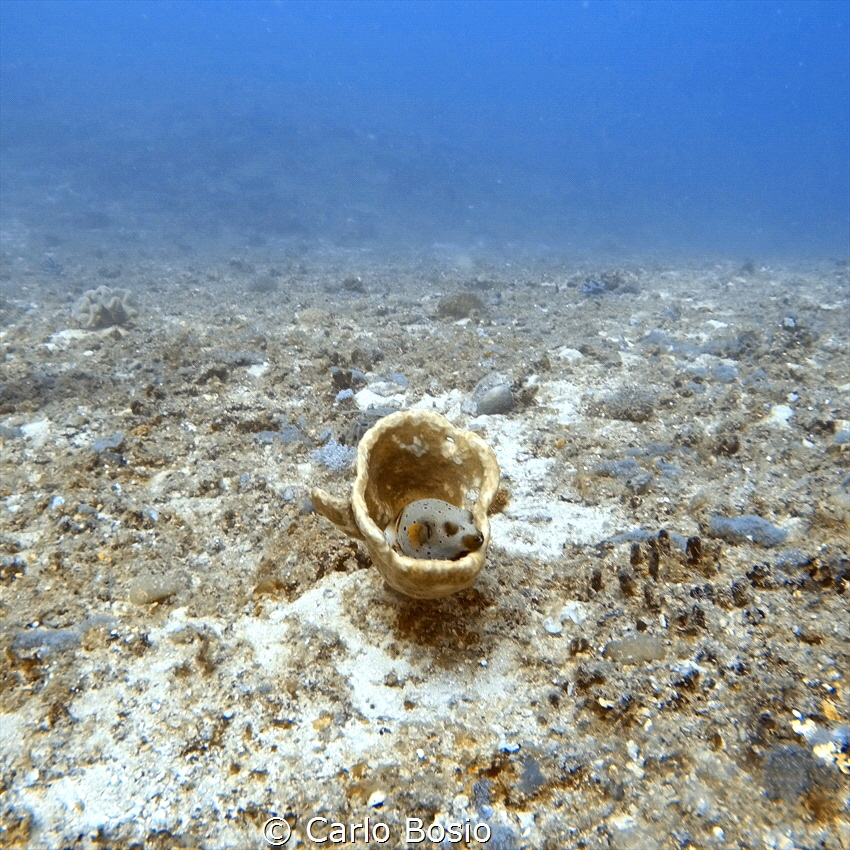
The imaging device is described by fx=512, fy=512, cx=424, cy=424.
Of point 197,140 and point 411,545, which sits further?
point 197,140

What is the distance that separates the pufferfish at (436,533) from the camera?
221cm

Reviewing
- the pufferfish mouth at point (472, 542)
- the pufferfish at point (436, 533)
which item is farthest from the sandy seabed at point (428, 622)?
the pufferfish mouth at point (472, 542)

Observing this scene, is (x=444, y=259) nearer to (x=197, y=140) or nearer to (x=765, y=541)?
(x=765, y=541)

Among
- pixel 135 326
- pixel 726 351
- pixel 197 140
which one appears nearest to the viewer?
pixel 726 351

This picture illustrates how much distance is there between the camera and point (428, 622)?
2.37 m

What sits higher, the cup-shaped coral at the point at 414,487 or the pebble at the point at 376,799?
the cup-shaped coral at the point at 414,487

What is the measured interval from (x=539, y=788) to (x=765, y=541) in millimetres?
1796

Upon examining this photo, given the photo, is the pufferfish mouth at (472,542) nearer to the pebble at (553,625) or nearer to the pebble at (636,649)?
the pebble at (553,625)

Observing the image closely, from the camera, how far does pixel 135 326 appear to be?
7262 mm

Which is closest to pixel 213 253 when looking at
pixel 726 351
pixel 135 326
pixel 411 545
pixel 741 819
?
pixel 135 326

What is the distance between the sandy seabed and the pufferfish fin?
1.14ft

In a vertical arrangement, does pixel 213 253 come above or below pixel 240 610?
below

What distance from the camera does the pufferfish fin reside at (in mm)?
2309

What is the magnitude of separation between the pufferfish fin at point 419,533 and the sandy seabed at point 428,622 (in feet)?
1.14
